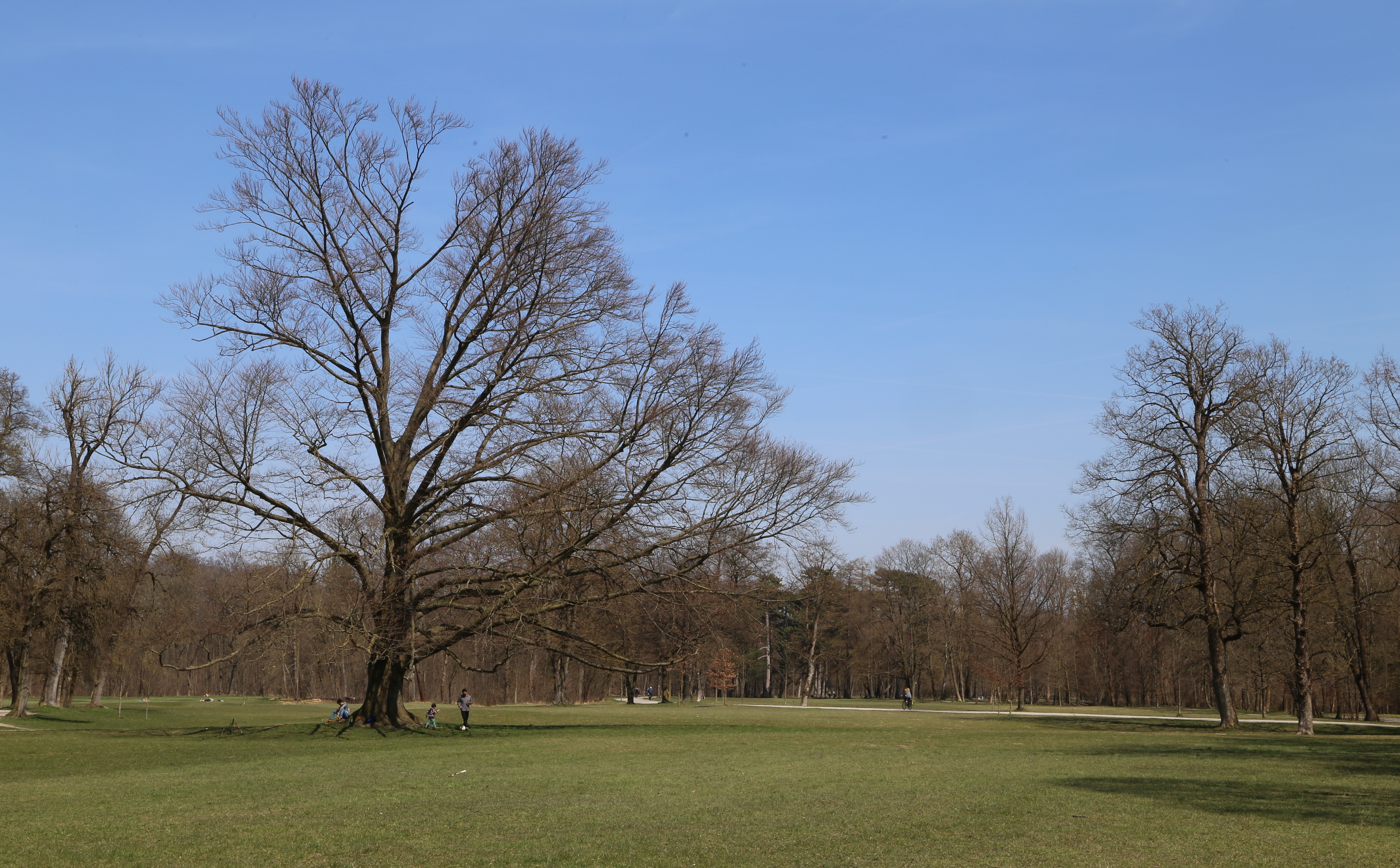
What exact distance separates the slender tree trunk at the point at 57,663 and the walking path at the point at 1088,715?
3448 centimetres

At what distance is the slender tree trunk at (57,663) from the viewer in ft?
123

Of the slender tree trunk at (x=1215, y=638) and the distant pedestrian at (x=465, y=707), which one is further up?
the slender tree trunk at (x=1215, y=638)

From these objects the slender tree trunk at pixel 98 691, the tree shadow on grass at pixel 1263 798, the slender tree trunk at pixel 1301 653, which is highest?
the slender tree trunk at pixel 1301 653

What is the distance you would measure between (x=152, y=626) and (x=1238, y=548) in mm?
46184

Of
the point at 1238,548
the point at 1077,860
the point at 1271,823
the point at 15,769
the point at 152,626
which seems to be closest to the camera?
the point at 1077,860

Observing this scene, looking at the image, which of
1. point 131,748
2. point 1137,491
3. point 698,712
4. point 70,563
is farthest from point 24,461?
point 1137,491

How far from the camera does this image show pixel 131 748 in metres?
23.8

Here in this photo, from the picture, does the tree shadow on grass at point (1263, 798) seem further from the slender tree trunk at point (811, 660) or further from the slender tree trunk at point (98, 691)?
the slender tree trunk at point (811, 660)

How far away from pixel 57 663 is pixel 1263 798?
146ft

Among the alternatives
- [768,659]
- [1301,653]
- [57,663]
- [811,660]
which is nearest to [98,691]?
[57,663]

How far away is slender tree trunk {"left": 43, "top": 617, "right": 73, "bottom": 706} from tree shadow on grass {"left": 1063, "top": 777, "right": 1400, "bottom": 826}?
37147 millimetres

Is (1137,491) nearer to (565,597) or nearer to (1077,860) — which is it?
(565,597)

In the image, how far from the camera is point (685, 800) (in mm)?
13984

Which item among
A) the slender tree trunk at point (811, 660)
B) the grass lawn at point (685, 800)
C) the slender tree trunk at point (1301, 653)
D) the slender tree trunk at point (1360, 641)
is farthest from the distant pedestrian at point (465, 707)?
the slender tree trunk at point (1360, 641)
